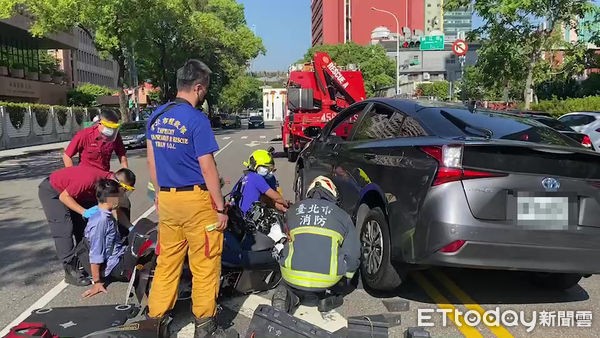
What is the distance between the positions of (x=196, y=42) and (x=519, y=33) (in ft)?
95.4

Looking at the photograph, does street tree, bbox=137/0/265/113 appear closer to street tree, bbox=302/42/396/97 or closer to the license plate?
street tree, bbox=302/42/396/97

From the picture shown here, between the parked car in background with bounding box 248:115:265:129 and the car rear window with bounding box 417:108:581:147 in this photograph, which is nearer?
the car rear window with bounding box 417:108:581:147

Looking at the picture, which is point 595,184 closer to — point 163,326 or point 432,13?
point 163,326

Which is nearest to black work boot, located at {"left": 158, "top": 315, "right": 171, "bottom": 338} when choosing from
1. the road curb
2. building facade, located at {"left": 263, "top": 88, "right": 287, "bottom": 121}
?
the road curb

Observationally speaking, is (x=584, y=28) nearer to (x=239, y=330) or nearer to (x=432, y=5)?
(x=239, y=330)

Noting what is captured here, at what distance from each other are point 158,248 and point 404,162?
1947mm

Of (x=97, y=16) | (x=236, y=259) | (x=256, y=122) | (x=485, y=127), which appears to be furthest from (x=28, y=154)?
(x=256, y=122)

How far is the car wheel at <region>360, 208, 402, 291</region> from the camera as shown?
430cm

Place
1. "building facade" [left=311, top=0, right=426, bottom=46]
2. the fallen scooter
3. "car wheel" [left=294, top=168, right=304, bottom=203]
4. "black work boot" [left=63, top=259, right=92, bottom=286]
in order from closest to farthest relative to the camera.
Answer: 1. the fallen scooter
2. "black work boot" [left=63, top=259, right=92, bottom=286]
3. "car wheel" [left=294, top=168, right=304, bottom=203]
4. "building facade" [left=311, top=0, right=426, bottom=46]

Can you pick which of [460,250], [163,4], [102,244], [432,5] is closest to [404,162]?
[460,250]

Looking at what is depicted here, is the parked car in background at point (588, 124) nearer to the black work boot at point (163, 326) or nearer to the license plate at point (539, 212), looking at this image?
the license plate at point (539, 212)

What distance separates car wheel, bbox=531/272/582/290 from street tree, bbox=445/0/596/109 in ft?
47.8

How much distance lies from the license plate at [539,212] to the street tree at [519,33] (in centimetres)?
1541

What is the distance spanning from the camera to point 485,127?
4445 millimetres
